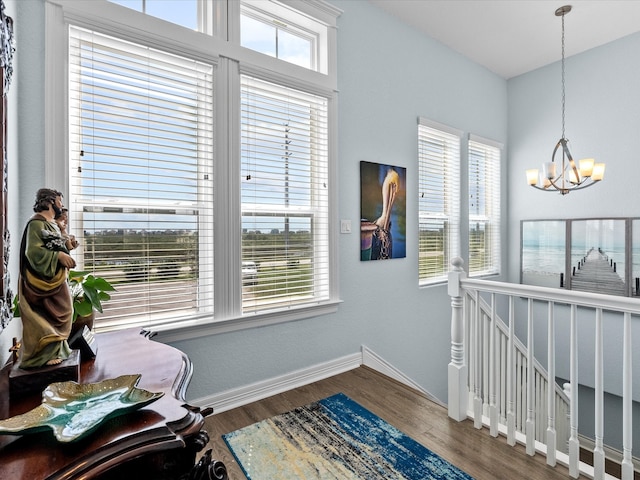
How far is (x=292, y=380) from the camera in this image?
8.16 feet

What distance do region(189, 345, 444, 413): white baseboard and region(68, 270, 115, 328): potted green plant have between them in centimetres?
109

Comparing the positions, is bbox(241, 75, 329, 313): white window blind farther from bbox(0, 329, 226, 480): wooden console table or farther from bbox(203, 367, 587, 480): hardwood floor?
bbox(0, 329, 226, 480): wooden console table

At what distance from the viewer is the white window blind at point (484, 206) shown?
412cm

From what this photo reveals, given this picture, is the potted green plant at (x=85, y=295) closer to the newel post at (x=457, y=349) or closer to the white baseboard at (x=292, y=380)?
the white baseboard at (x=292, y=380)

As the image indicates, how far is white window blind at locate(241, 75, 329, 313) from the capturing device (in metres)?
2.33

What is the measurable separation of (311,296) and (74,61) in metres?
2.04

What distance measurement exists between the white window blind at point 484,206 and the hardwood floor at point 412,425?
2.20 metres

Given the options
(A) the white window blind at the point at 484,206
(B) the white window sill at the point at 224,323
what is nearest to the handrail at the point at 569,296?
(B) the white window sill at the point at 224,323

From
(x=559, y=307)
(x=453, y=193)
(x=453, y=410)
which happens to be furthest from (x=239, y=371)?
(x=559, y=307)

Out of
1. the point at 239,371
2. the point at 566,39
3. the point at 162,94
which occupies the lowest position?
the point at 239,371

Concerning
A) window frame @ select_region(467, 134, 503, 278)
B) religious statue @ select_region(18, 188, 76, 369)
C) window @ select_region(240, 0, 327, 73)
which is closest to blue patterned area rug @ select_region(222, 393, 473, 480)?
religious statue @ select_region(18, 188, 76, 369)

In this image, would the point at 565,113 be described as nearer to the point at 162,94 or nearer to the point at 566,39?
the point at 566,39

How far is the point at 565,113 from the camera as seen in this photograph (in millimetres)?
3977

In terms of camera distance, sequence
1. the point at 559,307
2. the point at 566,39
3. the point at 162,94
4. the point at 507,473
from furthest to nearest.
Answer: the point at 559,307 → the point at 566,39 → the point at 162,94 → the point at 507,473
